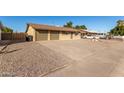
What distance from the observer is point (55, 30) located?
3200 centimetres

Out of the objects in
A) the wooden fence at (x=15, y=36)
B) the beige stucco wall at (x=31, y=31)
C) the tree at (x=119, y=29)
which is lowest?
the wooden fence at (x=15, y=36)

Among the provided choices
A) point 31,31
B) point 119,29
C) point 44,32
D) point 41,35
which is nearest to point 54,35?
point 44,32

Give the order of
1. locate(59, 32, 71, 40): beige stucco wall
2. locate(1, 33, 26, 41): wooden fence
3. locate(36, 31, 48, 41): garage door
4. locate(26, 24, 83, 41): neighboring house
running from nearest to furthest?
locate(1, 33, 26, 41): wooden fence
locate(26, 24, 83, 41): neighboring house
locate(36, 31, 48, 41): garage door
locate(59, 32, 71, 40): beige stucco wall

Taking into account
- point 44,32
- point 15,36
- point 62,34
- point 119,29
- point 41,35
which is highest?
point 119,29

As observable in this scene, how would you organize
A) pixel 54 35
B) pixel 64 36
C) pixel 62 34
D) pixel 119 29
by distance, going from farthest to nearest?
1. pixel 119 29
2. pixel 64 36
3. pixel 62 34
4. pixel 54 35

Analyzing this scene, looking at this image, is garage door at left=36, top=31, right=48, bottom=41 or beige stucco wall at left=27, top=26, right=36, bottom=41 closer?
beige stucco wall at left=27, top=26, right=36, bottom=41

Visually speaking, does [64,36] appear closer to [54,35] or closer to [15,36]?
[54,35]

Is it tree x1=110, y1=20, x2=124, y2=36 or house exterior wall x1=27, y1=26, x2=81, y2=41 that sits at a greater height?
tree x1=110, y1=20, x2=124, y2=36

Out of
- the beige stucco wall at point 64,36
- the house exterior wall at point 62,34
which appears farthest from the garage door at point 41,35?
the beige stucco wall at point 64,36

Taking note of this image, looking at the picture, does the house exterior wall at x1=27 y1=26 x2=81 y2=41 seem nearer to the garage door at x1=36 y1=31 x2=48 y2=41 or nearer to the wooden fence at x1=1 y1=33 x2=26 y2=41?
the garage door at x1=36 y1=31 x2=48 y2=41

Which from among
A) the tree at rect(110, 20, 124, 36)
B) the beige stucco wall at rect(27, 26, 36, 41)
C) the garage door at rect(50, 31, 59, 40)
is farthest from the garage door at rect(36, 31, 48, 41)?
the tree at rect(110, 20, 124, 36)

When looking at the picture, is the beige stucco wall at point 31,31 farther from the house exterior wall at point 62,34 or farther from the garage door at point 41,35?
the garage door at point 41,35

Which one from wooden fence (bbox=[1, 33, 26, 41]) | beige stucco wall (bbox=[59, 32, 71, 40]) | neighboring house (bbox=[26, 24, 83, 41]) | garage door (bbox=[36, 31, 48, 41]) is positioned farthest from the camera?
beige stucco wall (bbox=[59, 32, 71, 40])
